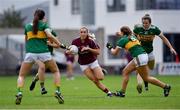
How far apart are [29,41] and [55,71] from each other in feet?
3.38

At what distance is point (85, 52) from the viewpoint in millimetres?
22125

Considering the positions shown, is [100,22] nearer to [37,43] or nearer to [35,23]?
[37,43]

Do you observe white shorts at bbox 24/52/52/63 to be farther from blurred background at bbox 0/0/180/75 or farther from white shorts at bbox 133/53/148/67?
blurred background at bbox 0/0/180/75

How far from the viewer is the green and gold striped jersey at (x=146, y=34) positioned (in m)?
23.6

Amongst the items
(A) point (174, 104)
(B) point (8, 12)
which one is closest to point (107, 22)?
(B) point (8, 12)

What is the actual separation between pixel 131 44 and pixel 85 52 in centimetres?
127

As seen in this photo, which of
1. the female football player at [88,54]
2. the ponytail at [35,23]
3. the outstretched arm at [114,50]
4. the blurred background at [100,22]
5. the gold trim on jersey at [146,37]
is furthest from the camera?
the blurred background at [100,22]

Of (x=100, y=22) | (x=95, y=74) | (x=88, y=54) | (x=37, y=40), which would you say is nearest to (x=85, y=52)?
(x=88, y=54)

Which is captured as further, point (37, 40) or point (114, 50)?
point (114, 50)

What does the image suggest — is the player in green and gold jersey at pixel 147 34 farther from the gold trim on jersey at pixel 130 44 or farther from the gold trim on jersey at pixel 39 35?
the gold trim on jersey at pixel 39 35

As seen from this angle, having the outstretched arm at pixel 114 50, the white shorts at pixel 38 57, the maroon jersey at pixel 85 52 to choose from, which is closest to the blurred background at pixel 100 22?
the maroon jersey at pixel 85 52

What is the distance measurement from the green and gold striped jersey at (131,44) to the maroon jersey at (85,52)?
707 millimetres

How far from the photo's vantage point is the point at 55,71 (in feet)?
68.2

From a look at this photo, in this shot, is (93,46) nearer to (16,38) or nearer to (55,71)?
(55,71)
